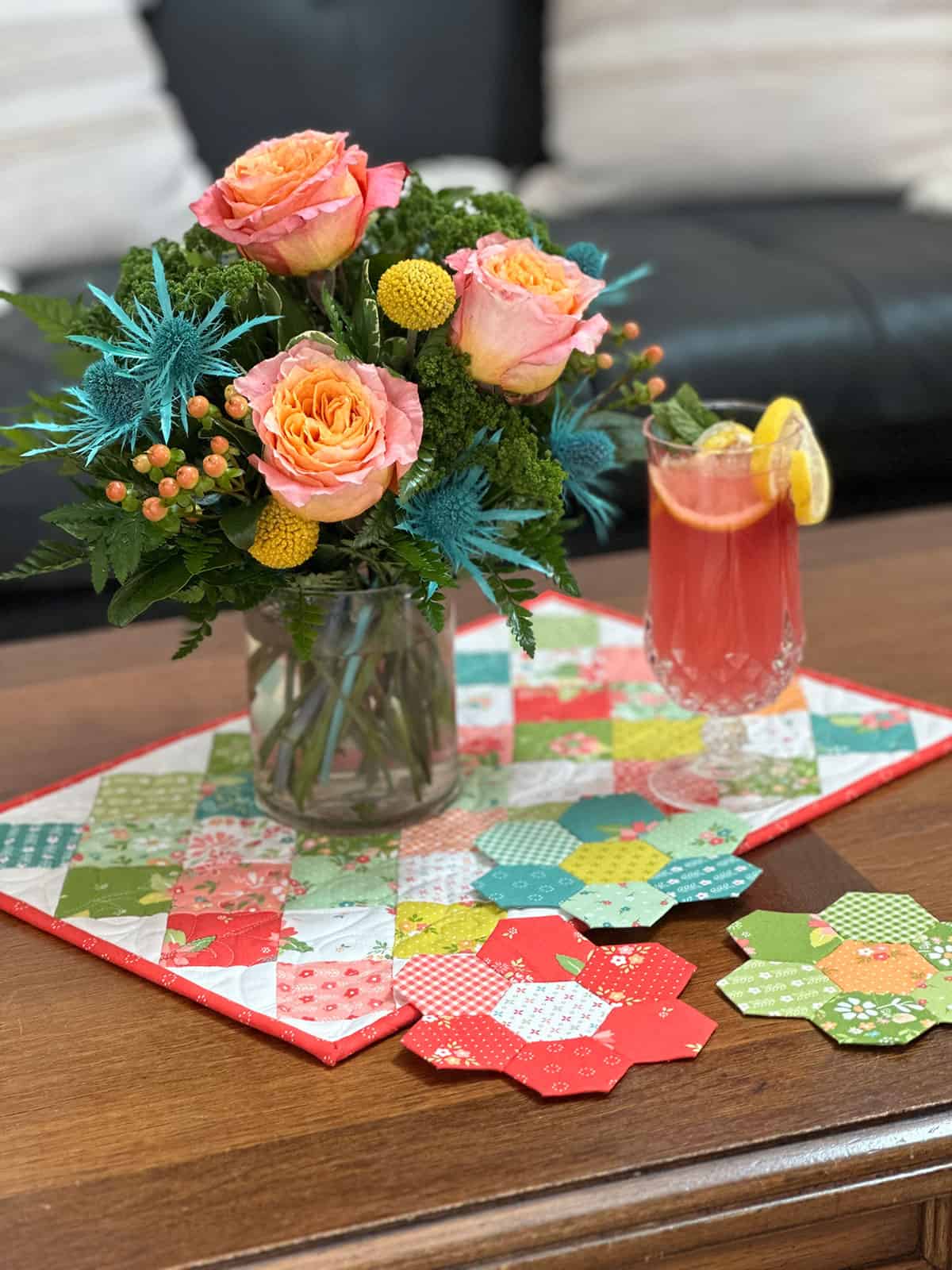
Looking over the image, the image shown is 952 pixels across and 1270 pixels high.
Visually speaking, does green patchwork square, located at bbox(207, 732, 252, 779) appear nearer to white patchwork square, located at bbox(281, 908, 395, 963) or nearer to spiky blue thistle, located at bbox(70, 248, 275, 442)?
white patchwork square, located at bbox(281, 908, 395, 963)

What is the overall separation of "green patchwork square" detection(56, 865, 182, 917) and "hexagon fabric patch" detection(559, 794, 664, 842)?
252 millimetres

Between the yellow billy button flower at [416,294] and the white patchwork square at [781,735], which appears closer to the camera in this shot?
the yellow billy button flower at [416,294]

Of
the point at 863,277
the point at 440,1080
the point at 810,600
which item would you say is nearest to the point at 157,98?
the point at 863,277

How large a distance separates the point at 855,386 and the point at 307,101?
40.2 inches

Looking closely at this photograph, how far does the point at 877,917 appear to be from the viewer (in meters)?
0.83

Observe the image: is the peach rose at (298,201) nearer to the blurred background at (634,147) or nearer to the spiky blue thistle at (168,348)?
the spiky blue thistle at (168,348)

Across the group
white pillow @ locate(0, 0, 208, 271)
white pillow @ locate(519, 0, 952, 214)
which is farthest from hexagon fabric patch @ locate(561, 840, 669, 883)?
white pillow @ locate(519, 0, 952, 214)

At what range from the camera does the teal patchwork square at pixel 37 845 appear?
3.02 ft

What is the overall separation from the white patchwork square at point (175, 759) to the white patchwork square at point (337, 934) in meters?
0.21

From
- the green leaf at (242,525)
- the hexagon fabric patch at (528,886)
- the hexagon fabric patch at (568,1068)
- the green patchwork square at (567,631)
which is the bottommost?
the green patchwork square at (567,631)

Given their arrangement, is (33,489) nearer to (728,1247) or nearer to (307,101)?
(307,101)

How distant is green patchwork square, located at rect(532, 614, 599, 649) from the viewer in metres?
1.21

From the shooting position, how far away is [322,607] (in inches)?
34.5

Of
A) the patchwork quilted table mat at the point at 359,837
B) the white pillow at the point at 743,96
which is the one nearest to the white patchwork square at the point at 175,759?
the patchwork quilted table mat at the point at 359,837
